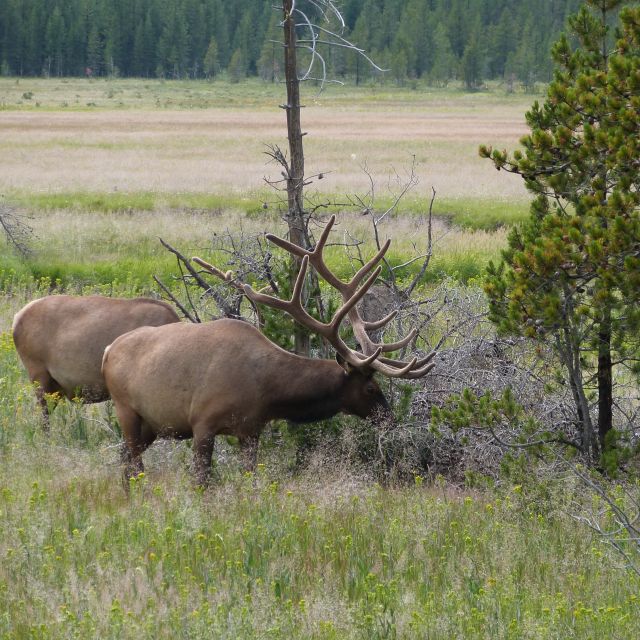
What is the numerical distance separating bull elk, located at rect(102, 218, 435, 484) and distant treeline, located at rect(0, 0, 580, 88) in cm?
11636

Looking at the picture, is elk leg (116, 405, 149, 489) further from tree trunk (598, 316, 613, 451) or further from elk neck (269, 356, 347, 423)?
tree trunk (598, 316, 613, 451)

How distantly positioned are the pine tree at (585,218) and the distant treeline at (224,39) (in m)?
116

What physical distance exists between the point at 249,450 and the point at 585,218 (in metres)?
2.82

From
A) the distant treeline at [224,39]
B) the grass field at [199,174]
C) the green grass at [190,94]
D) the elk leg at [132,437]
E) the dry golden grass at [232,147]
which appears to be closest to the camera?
the elk leg at [132,437]

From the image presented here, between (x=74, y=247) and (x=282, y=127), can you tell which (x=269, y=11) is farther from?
(x=74, y=247)

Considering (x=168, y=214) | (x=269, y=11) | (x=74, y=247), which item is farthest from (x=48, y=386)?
(x=269, y=11)

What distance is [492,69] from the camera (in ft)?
444

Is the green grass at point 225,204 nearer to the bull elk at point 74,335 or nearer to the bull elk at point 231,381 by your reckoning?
the bull elk at point 74,335

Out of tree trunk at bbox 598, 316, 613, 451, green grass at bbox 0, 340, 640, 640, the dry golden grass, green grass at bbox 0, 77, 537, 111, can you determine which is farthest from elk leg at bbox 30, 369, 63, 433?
green grass at bbox 0, 77, 537, 111

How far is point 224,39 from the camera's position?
14400 cm

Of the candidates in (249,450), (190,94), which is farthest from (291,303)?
(190,94)

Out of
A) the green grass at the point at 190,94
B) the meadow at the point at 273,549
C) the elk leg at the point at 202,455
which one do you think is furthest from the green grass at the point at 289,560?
the green grass at the point at 190,94

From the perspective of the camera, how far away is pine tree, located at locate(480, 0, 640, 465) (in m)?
6.38

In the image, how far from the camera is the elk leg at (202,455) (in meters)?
7.57
